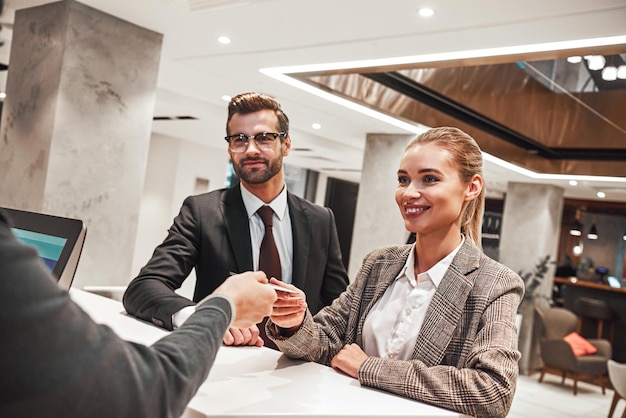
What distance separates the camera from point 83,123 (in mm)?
4832

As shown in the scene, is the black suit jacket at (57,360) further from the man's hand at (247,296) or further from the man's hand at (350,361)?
the man's hand at (350,361)

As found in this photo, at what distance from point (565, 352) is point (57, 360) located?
10.1 metres

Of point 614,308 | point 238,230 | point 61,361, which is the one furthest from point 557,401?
point 61,361

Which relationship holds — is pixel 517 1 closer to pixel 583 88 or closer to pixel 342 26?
pixel 342 26

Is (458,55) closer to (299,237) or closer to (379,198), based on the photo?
(299,237)

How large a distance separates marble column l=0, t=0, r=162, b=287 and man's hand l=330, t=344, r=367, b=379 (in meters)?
3.78

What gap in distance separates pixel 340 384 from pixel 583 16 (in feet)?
10.4

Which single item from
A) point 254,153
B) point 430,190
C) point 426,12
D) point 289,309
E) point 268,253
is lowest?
Answer: point 289,309

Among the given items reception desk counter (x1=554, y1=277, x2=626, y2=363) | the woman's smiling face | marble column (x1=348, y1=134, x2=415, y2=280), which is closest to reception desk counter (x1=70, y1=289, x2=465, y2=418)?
the woman's smiling face

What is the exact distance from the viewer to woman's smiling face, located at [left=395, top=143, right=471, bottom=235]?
173cm

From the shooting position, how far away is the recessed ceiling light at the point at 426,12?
12.7 feet

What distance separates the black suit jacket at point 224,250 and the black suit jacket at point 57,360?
1163 mm

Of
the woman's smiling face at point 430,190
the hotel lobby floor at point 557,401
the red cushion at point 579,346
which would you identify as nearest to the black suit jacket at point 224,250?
the woman's smiling face at point 430,190

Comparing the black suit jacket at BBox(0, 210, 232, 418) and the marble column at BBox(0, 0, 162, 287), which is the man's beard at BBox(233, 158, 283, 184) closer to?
the black suit jacket at BBox(0, 210, 232, 418)
